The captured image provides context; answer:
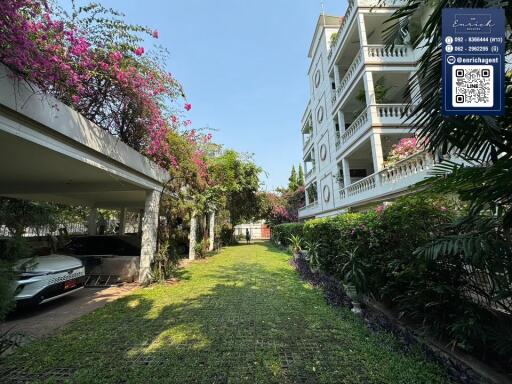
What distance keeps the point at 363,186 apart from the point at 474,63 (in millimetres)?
9898

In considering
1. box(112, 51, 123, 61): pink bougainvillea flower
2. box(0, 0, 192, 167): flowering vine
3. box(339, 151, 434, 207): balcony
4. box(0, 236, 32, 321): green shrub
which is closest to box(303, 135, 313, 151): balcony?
box(339, 151, 434, 207): balcony

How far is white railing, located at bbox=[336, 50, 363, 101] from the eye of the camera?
11.3 meters

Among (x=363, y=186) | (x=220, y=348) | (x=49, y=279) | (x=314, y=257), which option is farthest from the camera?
(x=363, y=186)

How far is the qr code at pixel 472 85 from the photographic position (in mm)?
1747

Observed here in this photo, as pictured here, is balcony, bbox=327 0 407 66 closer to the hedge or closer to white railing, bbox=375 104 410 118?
white railing, bbox=375 104 410 118

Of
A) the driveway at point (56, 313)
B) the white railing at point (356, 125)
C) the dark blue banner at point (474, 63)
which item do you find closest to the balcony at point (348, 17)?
the white railing at point (356, 125)

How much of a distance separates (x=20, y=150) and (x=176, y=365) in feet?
15.6

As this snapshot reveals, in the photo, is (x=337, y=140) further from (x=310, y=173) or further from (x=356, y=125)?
(x=310, y=173)

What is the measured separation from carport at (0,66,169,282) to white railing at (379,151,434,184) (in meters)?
7.98

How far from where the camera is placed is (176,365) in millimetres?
2996

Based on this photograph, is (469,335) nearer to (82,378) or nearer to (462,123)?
(462,123)

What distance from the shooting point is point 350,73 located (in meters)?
12.3

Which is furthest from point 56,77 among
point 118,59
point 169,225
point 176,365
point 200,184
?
point 200,184

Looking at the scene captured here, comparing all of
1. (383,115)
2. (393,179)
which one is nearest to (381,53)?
(383,115)
